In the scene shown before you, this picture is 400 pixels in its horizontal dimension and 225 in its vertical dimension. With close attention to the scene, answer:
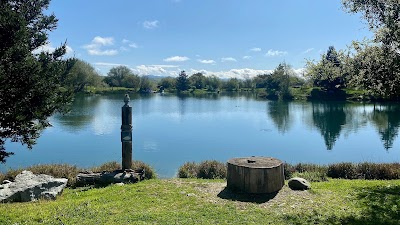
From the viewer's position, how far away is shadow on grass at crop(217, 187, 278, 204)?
890 cm

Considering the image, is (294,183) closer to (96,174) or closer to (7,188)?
(96,174)

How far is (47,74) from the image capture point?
6.70 metres

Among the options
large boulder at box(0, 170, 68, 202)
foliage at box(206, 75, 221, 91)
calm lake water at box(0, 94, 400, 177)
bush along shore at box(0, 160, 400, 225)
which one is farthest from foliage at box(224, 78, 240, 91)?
large boulder at box(0, 170, 68, 202)

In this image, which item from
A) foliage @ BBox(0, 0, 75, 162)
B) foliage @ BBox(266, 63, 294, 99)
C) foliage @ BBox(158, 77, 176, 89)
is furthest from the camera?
foliage @ BBox(158, 77, 176, 89)

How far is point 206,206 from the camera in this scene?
326 inches

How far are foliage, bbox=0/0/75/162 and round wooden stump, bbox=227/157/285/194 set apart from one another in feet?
16.6

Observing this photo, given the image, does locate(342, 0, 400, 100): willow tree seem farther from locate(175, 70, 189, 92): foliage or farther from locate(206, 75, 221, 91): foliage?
locate(206, 75, 221, 91): foliage

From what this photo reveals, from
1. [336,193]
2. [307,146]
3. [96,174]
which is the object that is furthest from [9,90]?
[307,146]

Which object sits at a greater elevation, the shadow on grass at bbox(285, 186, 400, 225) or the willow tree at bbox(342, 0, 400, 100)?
the willow tree at bbox(342, 0, 400, 100)

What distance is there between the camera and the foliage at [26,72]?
5.86 metres

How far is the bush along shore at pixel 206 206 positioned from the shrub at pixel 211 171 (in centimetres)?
296

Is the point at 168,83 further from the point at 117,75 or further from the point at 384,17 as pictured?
the point at 384,17

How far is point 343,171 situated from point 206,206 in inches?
345

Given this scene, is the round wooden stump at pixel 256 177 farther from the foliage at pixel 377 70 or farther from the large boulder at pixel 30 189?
the large boulder at pixel 30 189
